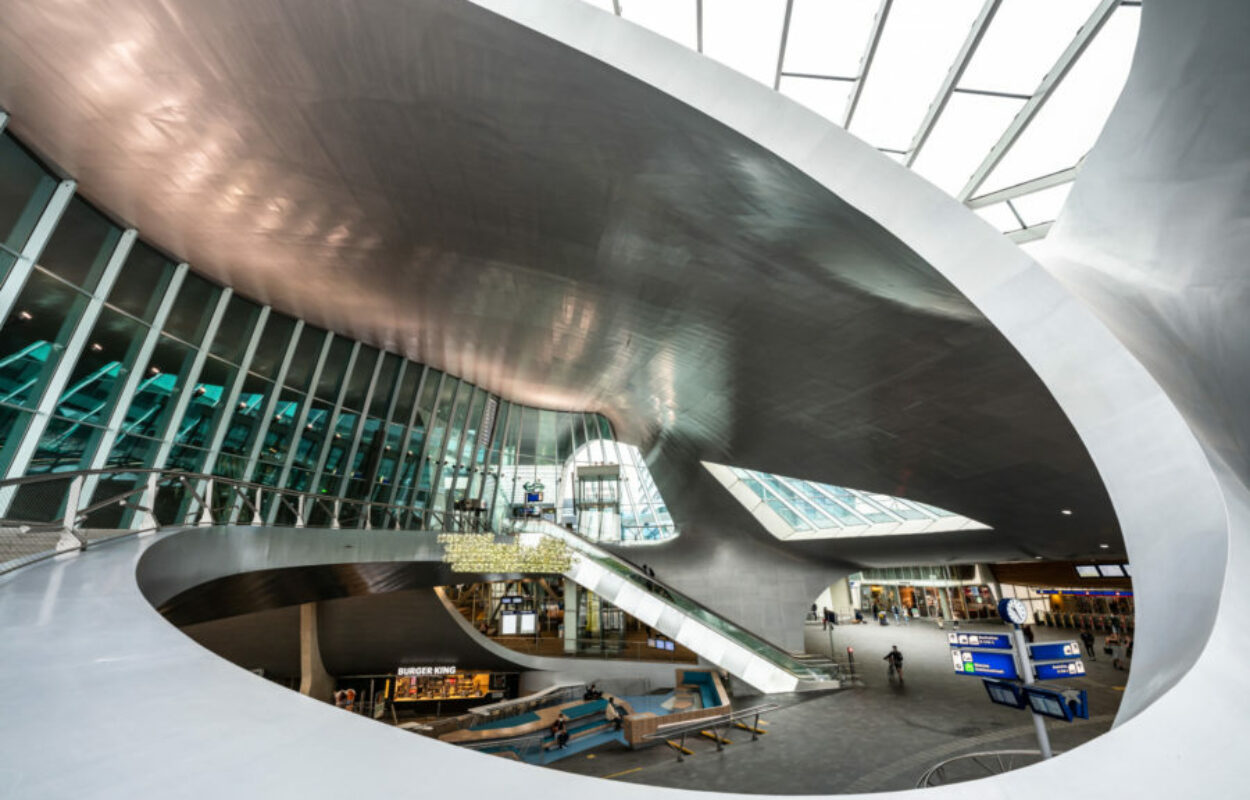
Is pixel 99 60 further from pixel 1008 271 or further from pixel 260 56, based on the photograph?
pixel 1008 271

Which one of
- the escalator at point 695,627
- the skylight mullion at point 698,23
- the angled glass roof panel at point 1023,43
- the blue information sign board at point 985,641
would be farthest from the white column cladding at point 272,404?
the angled glass roof panel at point 1023,43

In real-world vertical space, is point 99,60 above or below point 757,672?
above

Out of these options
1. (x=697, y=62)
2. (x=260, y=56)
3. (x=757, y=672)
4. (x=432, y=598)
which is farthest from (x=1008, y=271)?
(x=432, y=598)

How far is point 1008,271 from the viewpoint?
4707 mm

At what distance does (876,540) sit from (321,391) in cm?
2228

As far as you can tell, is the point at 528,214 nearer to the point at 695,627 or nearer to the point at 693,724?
the point at 693,724

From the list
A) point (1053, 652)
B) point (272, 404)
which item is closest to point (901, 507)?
point (1053, 652)

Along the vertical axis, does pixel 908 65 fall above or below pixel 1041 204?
above

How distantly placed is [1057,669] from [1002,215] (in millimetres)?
7956

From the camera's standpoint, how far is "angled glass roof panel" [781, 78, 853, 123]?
8977mm

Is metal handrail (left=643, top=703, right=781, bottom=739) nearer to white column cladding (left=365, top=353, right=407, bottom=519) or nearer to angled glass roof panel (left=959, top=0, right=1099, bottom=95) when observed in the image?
angled glass roof panel (left=959, top=0, right=1099, bottom=95)

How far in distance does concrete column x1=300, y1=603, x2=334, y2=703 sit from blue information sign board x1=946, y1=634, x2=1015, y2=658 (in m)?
24.3

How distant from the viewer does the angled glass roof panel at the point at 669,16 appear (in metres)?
8.76

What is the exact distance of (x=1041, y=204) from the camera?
955 centimetres
